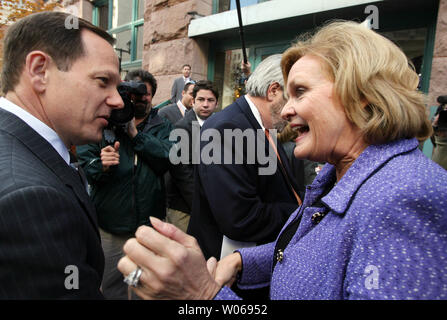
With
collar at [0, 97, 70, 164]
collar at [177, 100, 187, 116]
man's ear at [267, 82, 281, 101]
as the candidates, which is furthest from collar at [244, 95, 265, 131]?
collar at [177, 100, 187, 116]

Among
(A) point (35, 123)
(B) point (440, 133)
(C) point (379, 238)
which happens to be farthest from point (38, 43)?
(B) point (440, 133)

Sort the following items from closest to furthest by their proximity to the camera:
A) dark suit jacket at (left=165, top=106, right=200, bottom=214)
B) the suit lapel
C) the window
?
the suit lapel, dark suit jacket at (left=165, top=106, right=200, bottom=214), the window

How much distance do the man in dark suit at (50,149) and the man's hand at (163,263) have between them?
0.75ft

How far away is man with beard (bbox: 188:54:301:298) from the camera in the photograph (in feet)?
5.51

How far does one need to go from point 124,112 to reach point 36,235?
151 cm

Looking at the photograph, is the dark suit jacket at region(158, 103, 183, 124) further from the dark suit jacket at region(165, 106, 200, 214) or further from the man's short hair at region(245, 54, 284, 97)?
the man's short hair at region(245, 54, 284, 97)

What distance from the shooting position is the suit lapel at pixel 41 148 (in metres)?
1.05

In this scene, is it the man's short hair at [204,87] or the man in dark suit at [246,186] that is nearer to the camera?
the man in dark suit at [246,186]

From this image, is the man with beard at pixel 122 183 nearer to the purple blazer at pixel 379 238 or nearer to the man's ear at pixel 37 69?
the man's ear at pixel 37 69

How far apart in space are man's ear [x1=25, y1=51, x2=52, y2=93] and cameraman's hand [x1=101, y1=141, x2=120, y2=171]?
966mm

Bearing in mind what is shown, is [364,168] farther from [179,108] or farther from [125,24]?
[125,24]

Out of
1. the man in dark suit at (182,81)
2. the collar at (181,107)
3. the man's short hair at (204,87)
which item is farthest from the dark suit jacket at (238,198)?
the man in dark suit at (182,81)
